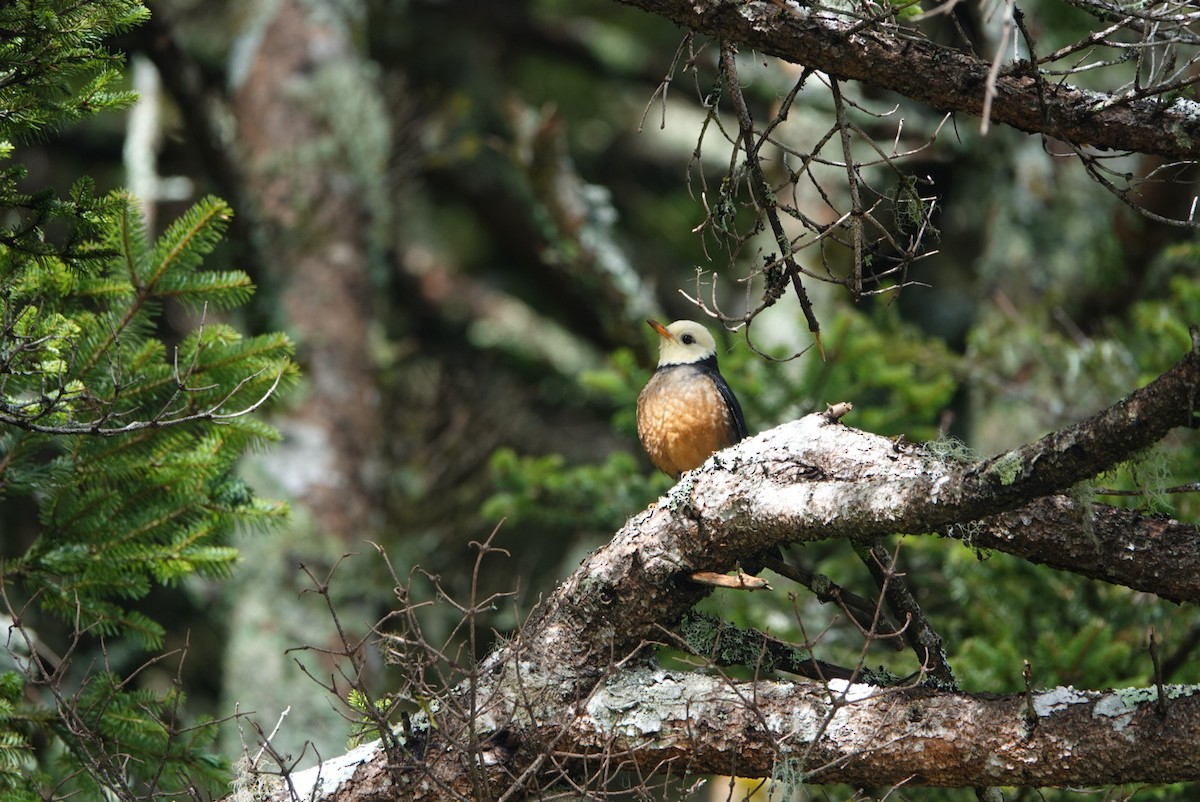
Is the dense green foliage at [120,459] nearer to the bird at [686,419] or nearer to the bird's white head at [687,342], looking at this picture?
the bird at [686,419]

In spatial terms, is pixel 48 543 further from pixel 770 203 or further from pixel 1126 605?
pixel 1126 605

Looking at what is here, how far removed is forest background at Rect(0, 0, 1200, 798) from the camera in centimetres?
664

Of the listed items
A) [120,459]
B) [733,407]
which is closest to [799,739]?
[733,407]

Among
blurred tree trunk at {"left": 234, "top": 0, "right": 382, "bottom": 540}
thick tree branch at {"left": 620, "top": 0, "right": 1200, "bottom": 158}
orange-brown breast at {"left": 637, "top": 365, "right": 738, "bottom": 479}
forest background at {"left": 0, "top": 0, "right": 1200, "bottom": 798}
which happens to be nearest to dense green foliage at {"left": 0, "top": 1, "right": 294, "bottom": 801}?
forest background at {"left": 0, "top": 0, "right": 1200, "bottom": 798}

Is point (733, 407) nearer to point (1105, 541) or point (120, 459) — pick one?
point (1105, 541)

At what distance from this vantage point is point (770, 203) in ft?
11.0

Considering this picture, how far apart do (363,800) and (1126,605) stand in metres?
4.28

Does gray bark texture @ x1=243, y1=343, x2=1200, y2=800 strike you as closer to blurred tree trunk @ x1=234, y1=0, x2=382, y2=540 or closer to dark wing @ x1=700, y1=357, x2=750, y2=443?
dark wing @ x1=700, y1=357, x2=750, y2=443

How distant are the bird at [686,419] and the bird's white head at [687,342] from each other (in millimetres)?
384

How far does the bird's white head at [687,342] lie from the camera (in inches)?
236

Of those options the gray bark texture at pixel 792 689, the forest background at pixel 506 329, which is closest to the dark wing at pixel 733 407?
the forest background at pixel 506 329

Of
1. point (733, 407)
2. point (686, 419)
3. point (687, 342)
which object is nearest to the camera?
point (686, 419)

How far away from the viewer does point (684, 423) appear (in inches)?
204

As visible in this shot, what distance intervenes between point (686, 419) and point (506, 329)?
5707 mm
